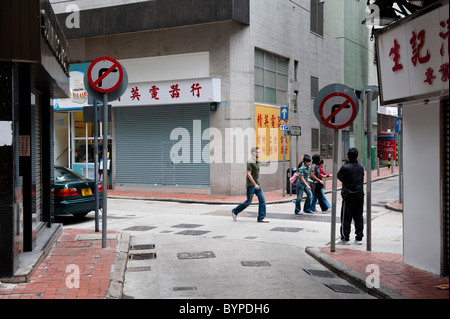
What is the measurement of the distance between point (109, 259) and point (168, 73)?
42.2 ft

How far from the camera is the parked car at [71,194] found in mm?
11641

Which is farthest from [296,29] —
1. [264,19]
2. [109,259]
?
[109,259]

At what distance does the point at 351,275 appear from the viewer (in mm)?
6637

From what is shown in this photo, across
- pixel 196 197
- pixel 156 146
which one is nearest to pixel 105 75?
pixel 196 197

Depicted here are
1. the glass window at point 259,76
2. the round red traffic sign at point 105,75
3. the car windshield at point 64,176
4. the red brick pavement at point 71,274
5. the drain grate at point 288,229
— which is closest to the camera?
the red brick pavement at point 71,274

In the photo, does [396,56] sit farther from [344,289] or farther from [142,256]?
[142,256]

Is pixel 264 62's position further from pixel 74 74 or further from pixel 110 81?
pixel 110 81

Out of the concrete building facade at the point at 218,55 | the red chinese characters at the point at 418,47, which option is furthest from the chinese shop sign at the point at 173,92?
the red chinese characters at the point at 418,47

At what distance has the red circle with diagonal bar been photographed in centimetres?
812

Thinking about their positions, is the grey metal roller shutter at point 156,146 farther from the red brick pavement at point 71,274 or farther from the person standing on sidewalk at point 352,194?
the red brick pavement at point 71,274

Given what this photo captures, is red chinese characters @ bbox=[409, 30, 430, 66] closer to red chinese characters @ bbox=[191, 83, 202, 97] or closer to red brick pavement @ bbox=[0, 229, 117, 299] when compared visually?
red brick pavement @ bbox=[0, 229, 117, 299]

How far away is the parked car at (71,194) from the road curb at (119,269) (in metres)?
2.54

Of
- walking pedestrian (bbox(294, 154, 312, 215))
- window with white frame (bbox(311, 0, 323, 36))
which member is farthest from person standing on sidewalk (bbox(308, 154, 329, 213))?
window with white frame (bbox(311, 0, 323, 36))

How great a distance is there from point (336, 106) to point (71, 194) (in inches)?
260
